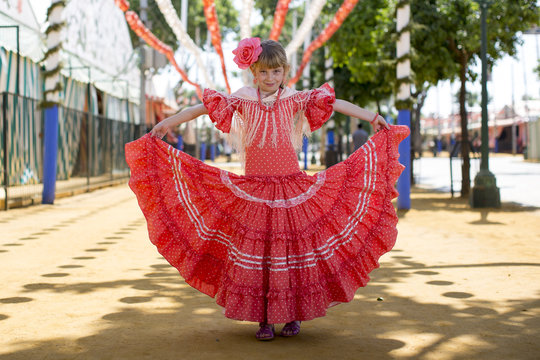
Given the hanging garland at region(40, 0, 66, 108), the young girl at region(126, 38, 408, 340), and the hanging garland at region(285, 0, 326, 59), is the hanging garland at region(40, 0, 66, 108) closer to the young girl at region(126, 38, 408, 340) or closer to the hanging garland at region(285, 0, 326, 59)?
the hanging garland at region(285, 0, 326, 59)

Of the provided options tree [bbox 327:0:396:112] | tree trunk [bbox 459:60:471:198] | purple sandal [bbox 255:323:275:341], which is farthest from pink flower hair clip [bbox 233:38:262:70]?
tree [bbox 327:0:396:112]

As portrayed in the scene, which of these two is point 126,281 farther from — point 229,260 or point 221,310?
point 229,260

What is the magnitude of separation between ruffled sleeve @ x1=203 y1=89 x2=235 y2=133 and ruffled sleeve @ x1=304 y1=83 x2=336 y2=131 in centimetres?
48

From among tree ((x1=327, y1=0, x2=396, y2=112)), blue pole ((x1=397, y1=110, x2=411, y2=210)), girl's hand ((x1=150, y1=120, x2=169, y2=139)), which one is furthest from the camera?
tree ((x1=327, y1=0, x2=396, y2=112))

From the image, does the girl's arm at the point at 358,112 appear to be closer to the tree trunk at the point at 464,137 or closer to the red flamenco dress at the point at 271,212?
the red flamenco dress at the point at 271,212

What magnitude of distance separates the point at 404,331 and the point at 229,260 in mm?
1141

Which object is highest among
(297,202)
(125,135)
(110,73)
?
(110,73)

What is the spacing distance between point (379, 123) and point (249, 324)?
1533 millimetres

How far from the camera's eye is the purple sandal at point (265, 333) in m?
3.96

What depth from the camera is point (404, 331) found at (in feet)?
13.6

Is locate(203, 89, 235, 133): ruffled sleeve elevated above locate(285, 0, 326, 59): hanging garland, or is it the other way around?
locate(285, 0, 326, 59): hanging garland

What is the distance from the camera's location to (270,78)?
4074mm

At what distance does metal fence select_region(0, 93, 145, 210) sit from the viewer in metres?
13.3

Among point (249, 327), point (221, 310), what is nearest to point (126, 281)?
point (221, 310)
